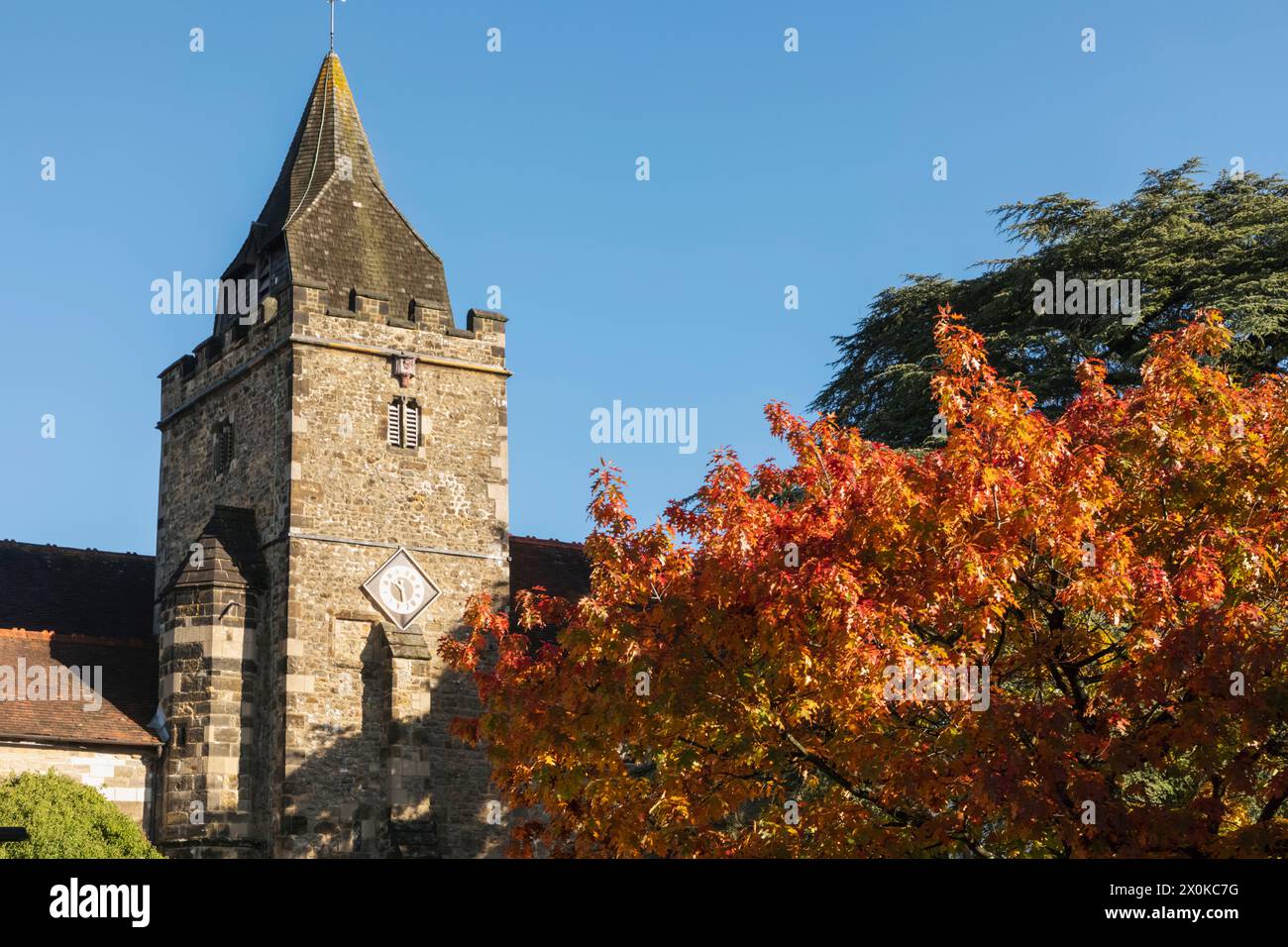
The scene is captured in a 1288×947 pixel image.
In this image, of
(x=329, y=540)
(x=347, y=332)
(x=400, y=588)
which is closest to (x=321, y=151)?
(x=347, y=332)

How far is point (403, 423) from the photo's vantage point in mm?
29922

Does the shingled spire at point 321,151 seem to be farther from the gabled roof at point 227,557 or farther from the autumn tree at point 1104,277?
the autumn tree at point 1104,277

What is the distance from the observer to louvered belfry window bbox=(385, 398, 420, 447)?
97.6ft

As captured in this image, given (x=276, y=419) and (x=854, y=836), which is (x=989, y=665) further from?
(x=276, y=419)

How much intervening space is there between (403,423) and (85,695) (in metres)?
7.11

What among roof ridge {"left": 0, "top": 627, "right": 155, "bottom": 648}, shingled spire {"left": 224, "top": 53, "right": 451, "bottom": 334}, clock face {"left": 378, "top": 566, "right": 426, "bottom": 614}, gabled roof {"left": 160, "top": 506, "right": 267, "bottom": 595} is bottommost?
roof ridge {"left": 0, "top": 627, "right": 155, "bottom": 648}

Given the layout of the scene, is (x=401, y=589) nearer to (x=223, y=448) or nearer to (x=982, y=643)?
(x=223, y=448)

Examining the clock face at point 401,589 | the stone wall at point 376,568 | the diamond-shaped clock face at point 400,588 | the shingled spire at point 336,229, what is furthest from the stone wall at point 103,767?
the shingled spire at point 336,229

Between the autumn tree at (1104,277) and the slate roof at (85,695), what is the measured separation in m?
13.8

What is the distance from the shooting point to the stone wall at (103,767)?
86.3 feet

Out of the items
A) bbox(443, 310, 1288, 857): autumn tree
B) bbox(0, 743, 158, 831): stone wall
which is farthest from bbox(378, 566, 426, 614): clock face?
bbox(443, 310, 1288, 857): autumn tree

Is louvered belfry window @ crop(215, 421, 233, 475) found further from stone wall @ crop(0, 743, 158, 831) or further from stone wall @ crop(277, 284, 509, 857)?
stone wall @ crop(0, 743, 158, 831)

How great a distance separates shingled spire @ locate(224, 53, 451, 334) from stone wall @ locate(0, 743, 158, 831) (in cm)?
859
